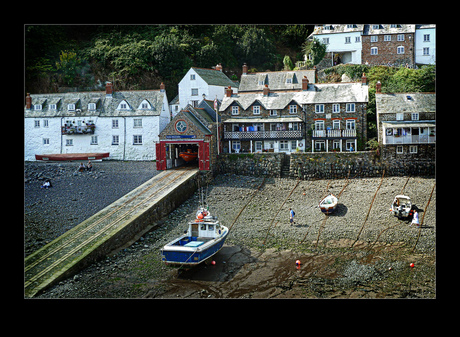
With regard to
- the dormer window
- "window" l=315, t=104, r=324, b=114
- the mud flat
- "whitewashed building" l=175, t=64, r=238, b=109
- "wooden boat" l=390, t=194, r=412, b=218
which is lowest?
the mud flat

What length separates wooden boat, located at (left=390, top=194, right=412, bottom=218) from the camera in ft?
49.9

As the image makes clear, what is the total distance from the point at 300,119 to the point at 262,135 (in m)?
2.00

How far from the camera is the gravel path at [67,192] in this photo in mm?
14406

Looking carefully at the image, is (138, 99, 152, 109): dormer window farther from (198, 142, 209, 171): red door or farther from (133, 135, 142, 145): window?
(198, 142, 209, 171): red door

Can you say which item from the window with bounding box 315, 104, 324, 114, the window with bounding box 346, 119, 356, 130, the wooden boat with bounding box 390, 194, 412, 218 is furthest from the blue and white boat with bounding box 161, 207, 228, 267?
the window with bounding box 346, 119, 356, 130

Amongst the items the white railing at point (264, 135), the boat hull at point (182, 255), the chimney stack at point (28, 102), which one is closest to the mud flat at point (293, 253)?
the boat hull at point (182, 255)

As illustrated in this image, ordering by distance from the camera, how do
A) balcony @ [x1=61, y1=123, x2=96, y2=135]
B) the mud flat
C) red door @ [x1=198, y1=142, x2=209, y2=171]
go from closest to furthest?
the mud flat
red door @ [x1=198, y1=142, x2=209, y2=171]
balcony @ [x1=61, y1=123, x2=96, y2=135]

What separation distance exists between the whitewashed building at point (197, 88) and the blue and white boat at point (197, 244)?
12743 mm

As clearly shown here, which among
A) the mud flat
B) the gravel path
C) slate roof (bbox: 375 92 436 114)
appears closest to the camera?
the mud flat

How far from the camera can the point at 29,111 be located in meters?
22.0

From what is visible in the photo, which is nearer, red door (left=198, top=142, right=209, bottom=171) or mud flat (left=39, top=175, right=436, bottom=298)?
mud flat (left=39, top=175, right=436, bottom=298)

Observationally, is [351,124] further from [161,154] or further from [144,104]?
Answer: [144,104]

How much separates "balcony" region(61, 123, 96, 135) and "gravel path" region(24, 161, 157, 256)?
1.85 meters

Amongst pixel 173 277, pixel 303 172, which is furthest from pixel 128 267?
pixel 303 172
